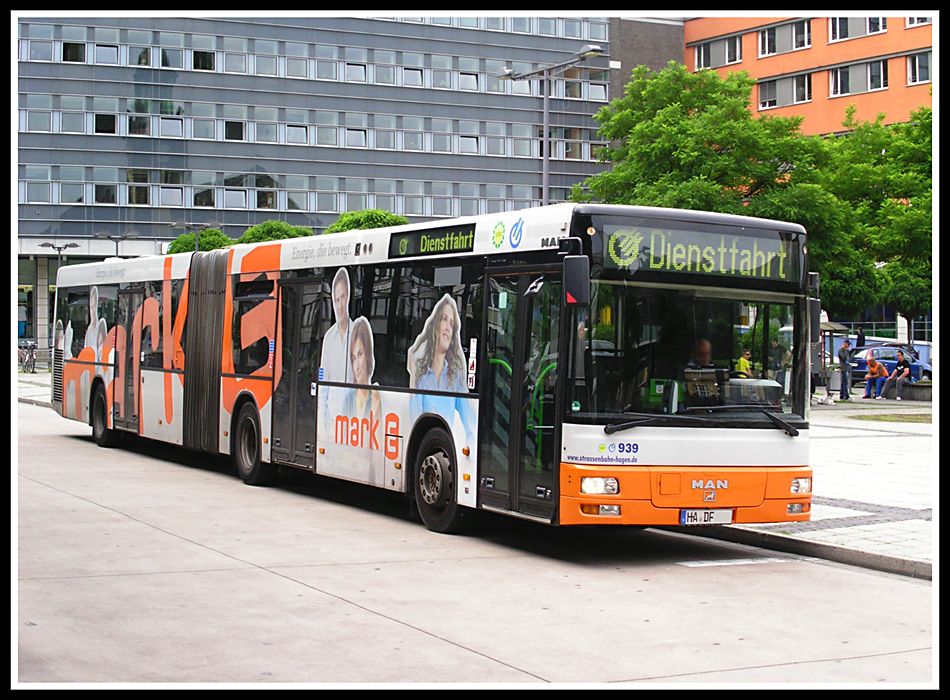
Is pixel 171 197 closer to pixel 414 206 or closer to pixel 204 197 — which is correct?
pixel 204 197

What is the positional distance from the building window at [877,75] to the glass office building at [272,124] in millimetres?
19088

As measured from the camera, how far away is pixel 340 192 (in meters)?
73.1

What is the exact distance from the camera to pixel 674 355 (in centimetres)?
973

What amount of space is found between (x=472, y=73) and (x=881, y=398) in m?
43.2

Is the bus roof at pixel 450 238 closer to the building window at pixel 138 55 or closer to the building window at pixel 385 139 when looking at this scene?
the building window at pixel 138 55

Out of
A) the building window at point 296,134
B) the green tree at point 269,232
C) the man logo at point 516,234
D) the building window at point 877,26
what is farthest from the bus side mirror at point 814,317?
the building window at point 296,134

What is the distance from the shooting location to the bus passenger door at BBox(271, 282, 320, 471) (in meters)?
14.0

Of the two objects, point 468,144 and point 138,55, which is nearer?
point 138,55

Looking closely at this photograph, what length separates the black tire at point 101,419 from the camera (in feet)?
66.5

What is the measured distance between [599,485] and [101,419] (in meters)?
13.2

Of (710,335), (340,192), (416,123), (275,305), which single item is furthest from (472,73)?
(710,335)

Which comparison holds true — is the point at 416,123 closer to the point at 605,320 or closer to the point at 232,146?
the point at 232,146

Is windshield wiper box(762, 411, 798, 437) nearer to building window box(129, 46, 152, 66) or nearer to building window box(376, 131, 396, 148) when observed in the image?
building window box(129, 46, 152, 66)

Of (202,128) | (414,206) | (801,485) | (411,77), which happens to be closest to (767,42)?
(411,77)
